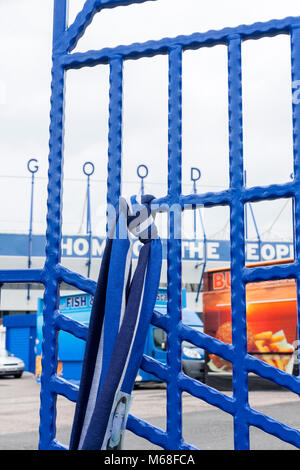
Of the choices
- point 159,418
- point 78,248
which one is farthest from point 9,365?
point 159,418

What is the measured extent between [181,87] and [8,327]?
15.5m

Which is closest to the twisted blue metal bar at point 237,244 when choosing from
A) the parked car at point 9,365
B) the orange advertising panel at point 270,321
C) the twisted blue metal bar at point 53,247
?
the twisted blue metal bar at point 53,247

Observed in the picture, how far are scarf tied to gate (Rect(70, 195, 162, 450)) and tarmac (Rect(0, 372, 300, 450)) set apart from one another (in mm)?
3201

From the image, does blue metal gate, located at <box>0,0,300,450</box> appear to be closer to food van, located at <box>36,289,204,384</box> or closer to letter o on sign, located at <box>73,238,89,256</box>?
food van, located at <box>36,289,204,384</box>

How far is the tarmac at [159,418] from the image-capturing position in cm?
516

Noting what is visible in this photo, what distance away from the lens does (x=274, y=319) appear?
34.2ft

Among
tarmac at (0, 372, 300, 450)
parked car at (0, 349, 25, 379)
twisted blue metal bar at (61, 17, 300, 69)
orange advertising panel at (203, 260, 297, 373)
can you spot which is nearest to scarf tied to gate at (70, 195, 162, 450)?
twisted blue metal bar at (61, 17, 300, 69)

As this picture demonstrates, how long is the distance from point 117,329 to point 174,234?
0.39 meters

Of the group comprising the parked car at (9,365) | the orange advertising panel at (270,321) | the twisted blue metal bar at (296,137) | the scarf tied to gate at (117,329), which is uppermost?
the twisted blue metal bar at (296,137)

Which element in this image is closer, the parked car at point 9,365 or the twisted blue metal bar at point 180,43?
the twisted blue metal bar at point 180,43

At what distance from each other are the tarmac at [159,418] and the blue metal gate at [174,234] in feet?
9.87

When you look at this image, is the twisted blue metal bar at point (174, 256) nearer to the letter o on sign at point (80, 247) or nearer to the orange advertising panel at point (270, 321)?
the orange advertising panel at point (270, 321)

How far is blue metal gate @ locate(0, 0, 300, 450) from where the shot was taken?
1.81 m

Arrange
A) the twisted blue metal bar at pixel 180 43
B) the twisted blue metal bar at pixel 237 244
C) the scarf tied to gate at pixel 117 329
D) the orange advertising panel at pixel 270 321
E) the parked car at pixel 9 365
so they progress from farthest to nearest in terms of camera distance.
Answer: the parked car at pixel 9 365, the orange advertising panel at pixel 270 321, the twisted blue metal bar at pixel 180 43, the twisted blue metal bar at pixel 237 244, the scarf tied to gate at pixel 117 329
